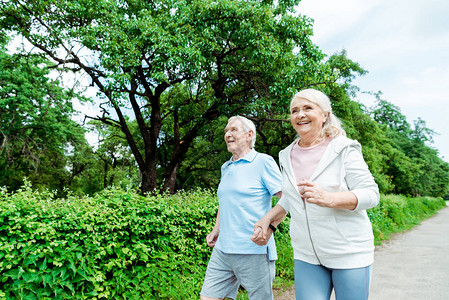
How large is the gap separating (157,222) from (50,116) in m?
18.2

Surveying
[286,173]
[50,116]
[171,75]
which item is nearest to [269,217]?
[286,173]

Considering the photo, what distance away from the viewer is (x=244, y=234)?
262 centimetres

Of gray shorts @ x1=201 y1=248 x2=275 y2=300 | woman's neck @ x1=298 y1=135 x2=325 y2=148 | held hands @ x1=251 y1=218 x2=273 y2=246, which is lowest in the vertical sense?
gray shorts @ x1=201 y1=248 x2=275 y2=300

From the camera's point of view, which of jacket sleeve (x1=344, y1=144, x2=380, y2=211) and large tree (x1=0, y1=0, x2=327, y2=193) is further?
large tree (x1=0, y1=0, x2=327, y2=193)

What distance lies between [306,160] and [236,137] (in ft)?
3.34

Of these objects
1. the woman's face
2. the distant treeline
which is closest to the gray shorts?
the woman's face

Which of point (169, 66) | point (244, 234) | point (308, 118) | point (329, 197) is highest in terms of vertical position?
point (169, 66)

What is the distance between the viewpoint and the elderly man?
2590mm

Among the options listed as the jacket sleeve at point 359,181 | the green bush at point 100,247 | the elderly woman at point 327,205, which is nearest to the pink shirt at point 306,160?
the elderly woman at point 327,205

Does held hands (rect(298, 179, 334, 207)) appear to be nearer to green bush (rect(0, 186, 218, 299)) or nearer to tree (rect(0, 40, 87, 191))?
green bush (rect(0, 186, 218, 299))

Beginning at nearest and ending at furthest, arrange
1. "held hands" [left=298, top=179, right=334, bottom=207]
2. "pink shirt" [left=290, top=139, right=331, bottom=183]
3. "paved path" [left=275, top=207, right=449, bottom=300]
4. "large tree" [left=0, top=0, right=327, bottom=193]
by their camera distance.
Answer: "held hands" [left=298, top=179, right=334, bottom=207], "pink shirt" [left=290, top=139, right=331, bottom=183], "paved path" [left=275, top=207, right=449, bottom=300], "large tree" [left=0, top=0, right=327, bottom=193]

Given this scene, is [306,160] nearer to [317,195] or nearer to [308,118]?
[308,118]

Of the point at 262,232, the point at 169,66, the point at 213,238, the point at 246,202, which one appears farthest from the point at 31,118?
the point at 262,232

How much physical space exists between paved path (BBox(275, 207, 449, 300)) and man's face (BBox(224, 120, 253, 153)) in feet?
9.75
